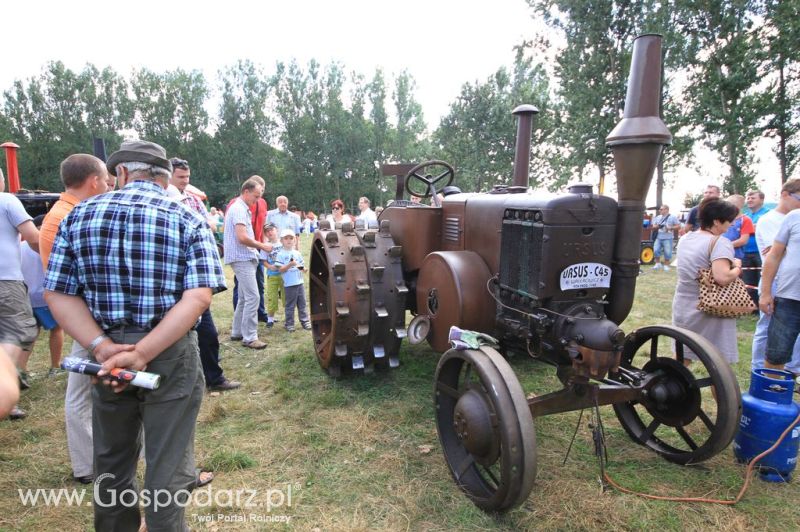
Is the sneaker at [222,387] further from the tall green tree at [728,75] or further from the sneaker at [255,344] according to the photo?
the tall green tree at [728,75]

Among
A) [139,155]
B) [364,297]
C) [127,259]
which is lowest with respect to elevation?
[364,297]

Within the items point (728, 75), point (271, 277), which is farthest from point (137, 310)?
point (728, 75)

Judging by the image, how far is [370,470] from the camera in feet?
8.95

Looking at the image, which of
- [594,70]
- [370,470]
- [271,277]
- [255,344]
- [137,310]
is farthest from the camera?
[594,70]

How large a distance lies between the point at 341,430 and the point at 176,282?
1.83 meters

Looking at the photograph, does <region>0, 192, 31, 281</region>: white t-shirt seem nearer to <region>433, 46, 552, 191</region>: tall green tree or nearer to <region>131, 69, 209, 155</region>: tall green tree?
<region>433, 46, 552, 191</region>: tall green tree

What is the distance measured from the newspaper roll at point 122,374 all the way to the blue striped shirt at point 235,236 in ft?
10.5

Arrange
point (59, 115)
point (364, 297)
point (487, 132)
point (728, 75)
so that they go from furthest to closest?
point (59, 115)
point (487, 132)
point (728, 75)
point (364, 297)

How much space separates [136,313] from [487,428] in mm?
1623

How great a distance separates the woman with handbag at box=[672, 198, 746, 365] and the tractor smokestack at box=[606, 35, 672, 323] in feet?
4.00

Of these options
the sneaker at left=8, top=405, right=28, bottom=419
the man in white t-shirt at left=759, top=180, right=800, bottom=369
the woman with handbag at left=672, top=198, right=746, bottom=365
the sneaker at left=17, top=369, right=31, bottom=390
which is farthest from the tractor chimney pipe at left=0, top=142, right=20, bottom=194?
the man in white t-shirt at left=759, top=180, right=800, bottom=369

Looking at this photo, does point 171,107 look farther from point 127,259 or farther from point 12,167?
point 127,259

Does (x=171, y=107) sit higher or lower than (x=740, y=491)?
higher

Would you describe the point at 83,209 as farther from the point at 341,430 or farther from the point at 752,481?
the point at 752,481
